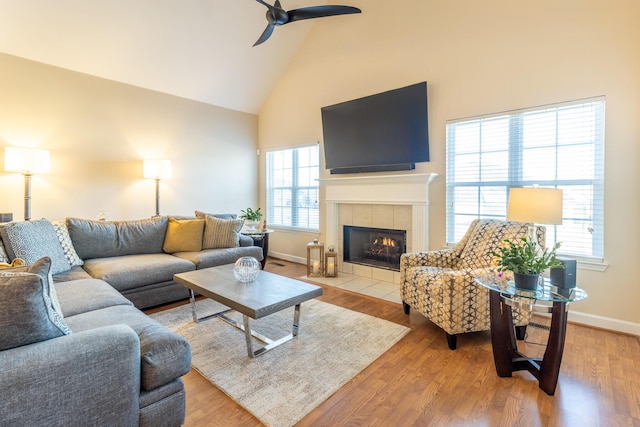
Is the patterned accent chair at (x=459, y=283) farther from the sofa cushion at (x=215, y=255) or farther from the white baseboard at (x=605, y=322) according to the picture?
the sofa cushion at (x=215, y=255)

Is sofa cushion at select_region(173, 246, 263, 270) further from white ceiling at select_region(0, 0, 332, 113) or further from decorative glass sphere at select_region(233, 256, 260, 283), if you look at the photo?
white ceiling at select_region(0, 0, 332, 113)

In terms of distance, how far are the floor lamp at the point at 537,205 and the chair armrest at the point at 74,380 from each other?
96.2 inches

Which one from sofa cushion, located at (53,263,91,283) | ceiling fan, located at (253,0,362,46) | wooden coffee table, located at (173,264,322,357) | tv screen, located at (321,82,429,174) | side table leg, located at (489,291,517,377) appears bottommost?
side table leg, located at (489,291,517,377)

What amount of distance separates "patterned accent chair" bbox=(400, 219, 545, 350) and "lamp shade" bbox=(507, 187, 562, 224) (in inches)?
16.0

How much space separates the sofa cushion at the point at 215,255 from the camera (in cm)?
355

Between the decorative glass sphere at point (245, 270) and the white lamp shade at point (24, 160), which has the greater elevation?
the white lamp shade at point (24, 160)

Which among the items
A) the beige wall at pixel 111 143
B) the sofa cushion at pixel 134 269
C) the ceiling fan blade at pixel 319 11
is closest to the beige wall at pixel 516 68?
the ceiling fan blade at pixel 319 11

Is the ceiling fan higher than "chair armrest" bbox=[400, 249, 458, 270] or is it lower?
higher

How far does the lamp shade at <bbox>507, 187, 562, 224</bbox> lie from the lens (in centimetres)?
213

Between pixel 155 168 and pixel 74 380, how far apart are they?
12.0 ft

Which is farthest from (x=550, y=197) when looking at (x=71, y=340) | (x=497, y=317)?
(x=71, y=340)

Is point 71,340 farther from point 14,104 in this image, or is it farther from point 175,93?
point 175,93

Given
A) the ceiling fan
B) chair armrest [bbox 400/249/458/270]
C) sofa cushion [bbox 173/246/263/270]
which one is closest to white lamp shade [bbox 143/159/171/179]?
sofa cushion [bbox 173/246/263/270]

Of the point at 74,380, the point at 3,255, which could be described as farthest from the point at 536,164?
the point at 3,255
